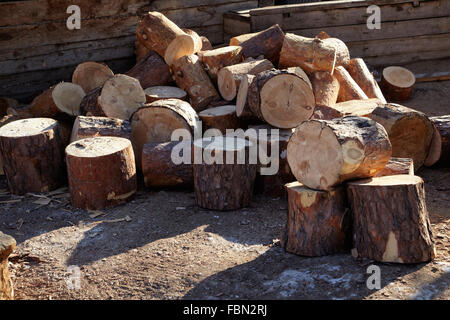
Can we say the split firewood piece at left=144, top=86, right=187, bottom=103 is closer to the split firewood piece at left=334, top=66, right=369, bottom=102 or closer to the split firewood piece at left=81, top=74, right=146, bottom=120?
the split firewood piece at left=81, top=74, right=146, bottom=120

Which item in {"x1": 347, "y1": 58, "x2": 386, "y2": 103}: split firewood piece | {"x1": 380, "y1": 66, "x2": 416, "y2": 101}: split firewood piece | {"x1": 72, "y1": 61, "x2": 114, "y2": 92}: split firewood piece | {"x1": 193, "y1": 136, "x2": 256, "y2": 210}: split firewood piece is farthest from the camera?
{"x1": 380, "y1": 66, "x2": 416, "y2": 101}: split firewood piece

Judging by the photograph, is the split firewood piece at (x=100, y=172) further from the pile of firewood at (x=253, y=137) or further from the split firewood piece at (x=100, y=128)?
the split firewood piece at (x=100, y=128)

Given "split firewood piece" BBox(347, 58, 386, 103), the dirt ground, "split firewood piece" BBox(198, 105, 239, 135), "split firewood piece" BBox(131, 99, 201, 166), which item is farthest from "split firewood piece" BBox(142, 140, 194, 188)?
"split firewood piece" BBox(347, 58, 386, 103)

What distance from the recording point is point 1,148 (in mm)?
5648

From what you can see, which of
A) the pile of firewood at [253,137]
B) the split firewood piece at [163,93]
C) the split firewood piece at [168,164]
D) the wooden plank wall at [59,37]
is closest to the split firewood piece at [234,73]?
the pile of firewood at [253,137]

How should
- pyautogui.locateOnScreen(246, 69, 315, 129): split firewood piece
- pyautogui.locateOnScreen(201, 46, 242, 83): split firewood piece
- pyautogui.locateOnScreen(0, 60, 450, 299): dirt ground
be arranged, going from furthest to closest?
pyautogui.locateOnScreen(201, 46, 242, 83): split firewood piece → pyautogui.locateOnScreen(246, 69, 315, 129): split firewood piece → pyautogui.locateOnScreen(0, 60, 450, 299): dirt ground

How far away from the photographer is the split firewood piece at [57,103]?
259 inches

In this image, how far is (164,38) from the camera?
7.07 meters

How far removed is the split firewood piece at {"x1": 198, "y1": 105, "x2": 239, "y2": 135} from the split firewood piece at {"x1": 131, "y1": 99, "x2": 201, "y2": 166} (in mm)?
125

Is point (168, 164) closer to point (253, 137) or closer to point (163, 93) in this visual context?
point (253, 137)

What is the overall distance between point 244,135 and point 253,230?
1.13 metres

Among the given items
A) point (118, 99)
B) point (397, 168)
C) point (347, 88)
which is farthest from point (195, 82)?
point (397, 168)

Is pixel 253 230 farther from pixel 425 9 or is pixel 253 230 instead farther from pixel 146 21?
pixel 425 9

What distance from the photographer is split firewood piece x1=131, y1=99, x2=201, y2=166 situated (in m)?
5.88
